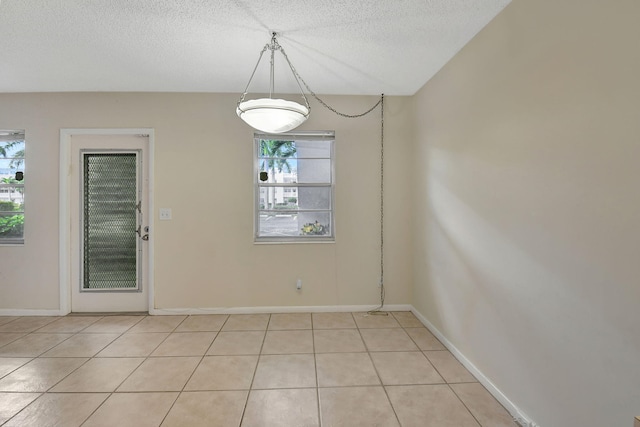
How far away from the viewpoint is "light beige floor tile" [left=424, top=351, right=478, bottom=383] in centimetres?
217

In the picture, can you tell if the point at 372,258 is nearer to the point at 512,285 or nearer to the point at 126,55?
the point at 512,285

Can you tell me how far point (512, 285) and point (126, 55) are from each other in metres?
3.34

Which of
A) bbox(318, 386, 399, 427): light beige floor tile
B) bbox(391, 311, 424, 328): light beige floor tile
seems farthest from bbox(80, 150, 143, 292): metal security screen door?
bbox(391, 311, 424, 328): light beige floor tile

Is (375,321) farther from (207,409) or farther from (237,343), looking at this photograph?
(207,409)

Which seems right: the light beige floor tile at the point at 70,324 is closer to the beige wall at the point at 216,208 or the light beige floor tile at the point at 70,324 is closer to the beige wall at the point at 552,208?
the beige wall at the point at 216,208

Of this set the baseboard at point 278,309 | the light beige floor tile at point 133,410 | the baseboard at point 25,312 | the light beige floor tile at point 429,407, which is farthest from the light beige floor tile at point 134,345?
the light beige floor tile at point 429,407

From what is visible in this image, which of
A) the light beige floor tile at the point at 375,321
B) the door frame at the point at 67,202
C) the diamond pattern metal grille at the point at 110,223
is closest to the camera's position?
the light beige floor tile at the point at 375,321

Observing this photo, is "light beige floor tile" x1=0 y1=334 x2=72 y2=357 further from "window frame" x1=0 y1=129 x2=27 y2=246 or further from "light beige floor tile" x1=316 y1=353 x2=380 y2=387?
"light beige floor tile" x1=316 y1=353 x2=380 y2=387

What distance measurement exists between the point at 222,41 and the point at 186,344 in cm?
256

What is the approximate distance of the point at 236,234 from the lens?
3.40m

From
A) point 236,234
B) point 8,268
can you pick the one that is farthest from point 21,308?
point 236,234

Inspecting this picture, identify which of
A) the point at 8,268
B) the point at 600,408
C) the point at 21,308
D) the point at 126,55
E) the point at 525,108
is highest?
the point at 126,55

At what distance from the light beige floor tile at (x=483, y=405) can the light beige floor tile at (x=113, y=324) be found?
3047 mm

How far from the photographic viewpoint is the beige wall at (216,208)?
3.32m
